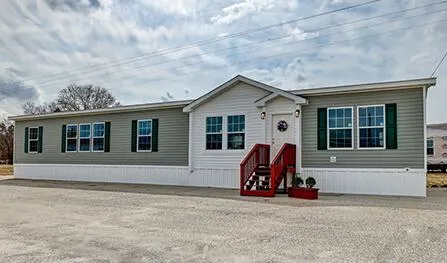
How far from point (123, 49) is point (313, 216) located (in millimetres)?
17868

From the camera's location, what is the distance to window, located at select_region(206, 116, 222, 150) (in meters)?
14.6

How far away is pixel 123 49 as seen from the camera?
74.8 ft

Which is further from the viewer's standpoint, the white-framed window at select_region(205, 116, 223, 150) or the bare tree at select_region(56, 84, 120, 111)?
the bare tree at select_region(56, 84, 120, 111)

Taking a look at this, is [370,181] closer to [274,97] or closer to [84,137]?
[274,97]

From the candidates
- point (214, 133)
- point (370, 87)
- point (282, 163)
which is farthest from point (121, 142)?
point (370, 87)

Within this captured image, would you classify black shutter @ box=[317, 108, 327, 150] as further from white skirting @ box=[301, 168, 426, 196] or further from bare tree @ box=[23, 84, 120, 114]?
bare tree @ box=[23, 84, 120, 114]

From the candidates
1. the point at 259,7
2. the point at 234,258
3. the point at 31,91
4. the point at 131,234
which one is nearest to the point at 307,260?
the point at 234,258

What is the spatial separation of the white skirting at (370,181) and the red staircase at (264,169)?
96 cm

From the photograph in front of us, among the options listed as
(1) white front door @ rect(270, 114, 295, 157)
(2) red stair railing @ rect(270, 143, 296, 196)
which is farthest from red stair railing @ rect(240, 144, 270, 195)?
(2) red stair railing @ rect(270, 143, 296, 196)

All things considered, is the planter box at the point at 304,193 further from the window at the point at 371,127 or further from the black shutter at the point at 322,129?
the window at the point at 371,127

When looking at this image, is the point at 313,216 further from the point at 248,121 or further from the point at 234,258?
the point at 248,121

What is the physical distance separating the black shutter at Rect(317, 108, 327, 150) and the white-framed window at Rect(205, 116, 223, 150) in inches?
140

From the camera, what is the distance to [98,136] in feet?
57.8

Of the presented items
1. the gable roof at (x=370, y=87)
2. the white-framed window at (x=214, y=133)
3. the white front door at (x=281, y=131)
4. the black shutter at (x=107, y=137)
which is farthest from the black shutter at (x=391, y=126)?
the black shutter at (x=107, y=137)
